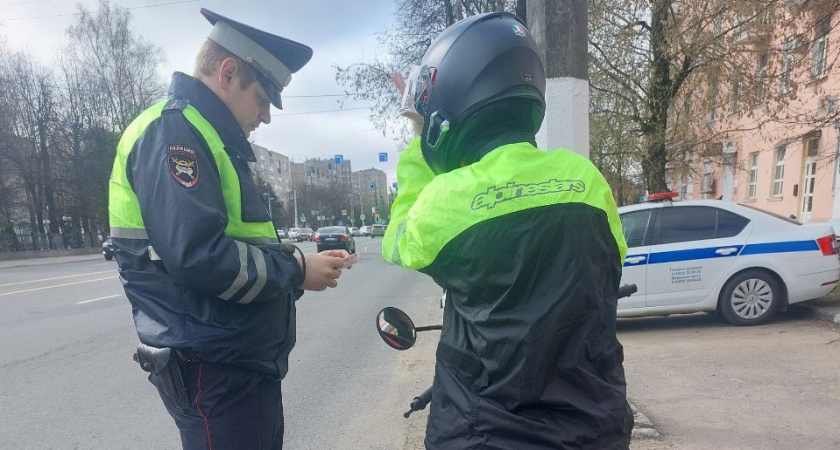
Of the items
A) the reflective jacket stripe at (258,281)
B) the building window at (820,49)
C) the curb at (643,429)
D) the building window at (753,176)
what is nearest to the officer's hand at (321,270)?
the reflective jacket stripe at (258,281)

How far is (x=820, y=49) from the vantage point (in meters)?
7.02

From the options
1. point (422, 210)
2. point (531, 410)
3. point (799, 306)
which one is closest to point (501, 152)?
point (422, 210)

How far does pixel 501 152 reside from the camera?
1225 mm


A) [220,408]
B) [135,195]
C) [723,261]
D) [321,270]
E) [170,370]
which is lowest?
[723,261]

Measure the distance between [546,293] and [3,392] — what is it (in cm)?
570

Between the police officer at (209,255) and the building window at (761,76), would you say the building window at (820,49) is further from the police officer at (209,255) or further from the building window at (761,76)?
the police officer at (209,255)

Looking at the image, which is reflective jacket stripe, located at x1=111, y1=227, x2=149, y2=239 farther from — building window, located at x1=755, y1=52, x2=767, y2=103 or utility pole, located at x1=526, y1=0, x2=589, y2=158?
building window, located at x1=755, y1=52, x2=767, y2=103

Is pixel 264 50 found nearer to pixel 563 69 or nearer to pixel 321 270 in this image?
pixel 321 270

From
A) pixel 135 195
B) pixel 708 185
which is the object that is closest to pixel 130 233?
pixel 135 195

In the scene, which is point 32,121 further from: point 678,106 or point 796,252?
point 796,252

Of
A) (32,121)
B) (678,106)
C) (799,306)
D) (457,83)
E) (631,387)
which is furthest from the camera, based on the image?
A: (32,121)

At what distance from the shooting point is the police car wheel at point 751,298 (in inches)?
218

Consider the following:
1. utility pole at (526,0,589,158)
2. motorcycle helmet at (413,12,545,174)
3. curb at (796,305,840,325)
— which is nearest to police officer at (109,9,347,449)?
motorcycle helmet at (413,12,545,174)

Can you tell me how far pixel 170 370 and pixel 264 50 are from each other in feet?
3.86
